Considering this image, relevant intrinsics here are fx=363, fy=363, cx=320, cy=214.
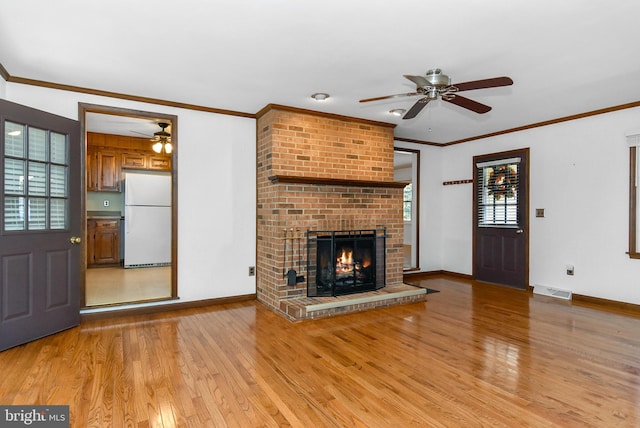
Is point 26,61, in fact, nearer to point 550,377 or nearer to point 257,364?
point 257,364

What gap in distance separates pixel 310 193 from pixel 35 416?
10.0 ft

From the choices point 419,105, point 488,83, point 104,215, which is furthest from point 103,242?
point 488,83

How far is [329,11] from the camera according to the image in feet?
7.47

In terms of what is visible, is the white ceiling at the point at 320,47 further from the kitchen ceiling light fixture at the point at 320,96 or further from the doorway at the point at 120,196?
the doorway at the point at 120,196

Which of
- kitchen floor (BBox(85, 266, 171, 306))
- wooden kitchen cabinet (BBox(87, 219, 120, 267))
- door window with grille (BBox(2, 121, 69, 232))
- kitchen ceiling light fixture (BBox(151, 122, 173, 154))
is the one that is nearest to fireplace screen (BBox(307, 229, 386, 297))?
kitchen floor (BBox(85, 266, 171, 306))

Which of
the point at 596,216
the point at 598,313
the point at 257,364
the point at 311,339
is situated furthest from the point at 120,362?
the point at 596,216

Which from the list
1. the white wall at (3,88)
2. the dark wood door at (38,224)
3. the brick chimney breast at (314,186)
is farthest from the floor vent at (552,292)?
the white wall at (3,88)

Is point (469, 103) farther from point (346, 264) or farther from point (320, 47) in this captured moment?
point (346, 264)

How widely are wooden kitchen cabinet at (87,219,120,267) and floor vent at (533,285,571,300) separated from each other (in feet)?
23.2

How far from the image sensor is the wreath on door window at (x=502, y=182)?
213 inches

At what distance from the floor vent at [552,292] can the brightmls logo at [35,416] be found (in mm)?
5343

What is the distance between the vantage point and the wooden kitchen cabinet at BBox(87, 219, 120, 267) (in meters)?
6.57

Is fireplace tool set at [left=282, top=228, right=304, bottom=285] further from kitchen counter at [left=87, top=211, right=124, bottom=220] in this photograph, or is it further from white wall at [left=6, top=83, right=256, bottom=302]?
kitchen counter at [left=87, top=211, right=124, bottom=220]

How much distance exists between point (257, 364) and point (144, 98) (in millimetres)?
3098
